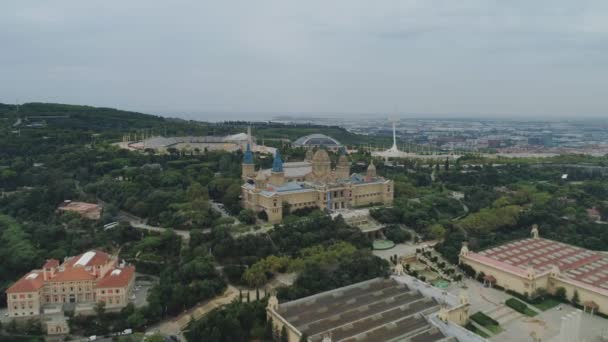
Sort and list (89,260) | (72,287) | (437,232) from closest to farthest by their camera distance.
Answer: (72,287) → (89,260) → (437,232)

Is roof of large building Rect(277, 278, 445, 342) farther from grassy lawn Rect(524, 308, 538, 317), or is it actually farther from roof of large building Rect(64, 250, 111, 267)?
roof of large building Rect(64, 250, 111, 267)

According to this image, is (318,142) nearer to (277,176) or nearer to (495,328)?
(277,176)

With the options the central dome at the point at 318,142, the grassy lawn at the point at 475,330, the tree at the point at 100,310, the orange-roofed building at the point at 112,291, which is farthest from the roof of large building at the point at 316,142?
the grassy lawn at the point at 475,330

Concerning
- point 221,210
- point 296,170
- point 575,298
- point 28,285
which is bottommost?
point 575,298

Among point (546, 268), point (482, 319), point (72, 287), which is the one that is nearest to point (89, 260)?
point (72, 287)

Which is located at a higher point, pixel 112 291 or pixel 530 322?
pixel 112 291

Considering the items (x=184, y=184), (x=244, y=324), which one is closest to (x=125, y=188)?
(x=184, y=184)

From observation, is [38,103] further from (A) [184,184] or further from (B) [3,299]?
(B) [3,299]
